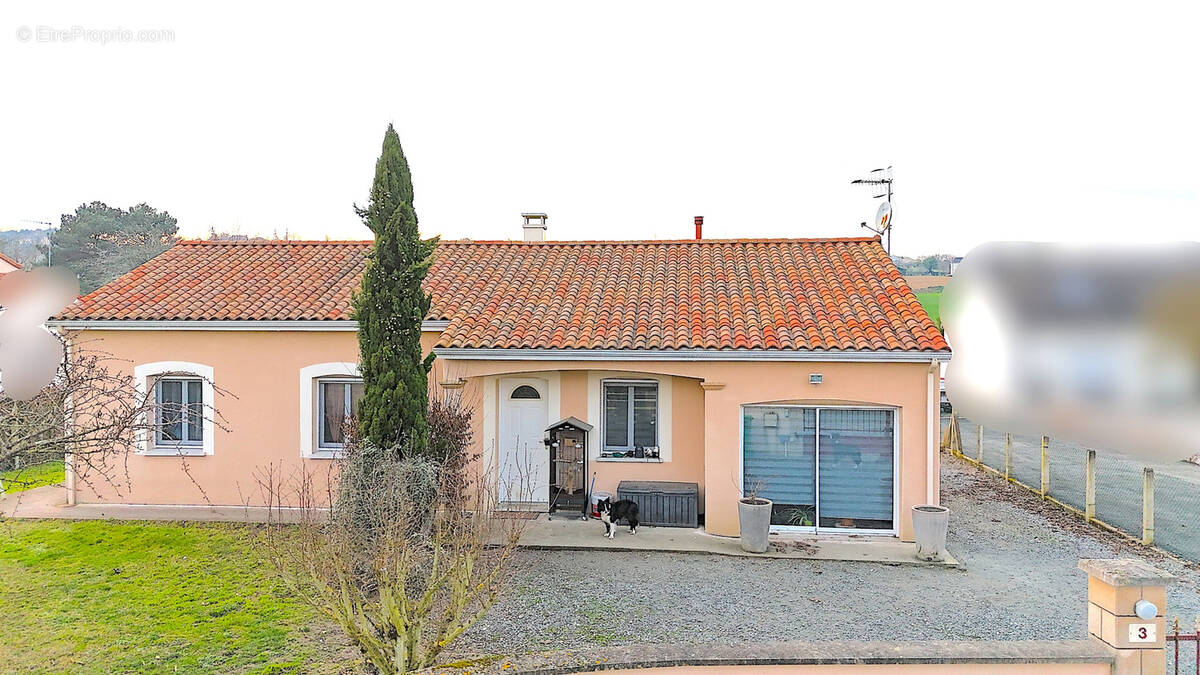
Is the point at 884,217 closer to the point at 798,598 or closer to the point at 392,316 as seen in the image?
the point at 798,598

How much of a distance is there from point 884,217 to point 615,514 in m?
9.39

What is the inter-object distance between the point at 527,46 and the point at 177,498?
10.3 m

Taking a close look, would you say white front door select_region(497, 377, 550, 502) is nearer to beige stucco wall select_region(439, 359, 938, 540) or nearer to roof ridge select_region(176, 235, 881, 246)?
beige stucco wall select_region(439, 359, 938, 540)

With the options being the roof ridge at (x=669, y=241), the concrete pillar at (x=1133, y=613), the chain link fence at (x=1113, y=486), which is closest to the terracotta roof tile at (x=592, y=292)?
the roof ridge at (x=669, y=241)

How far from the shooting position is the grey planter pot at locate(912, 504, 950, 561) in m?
11.3

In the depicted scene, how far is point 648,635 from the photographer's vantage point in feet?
27.5

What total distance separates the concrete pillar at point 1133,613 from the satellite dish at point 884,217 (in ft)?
40.6

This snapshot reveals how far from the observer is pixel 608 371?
1363 centimetres

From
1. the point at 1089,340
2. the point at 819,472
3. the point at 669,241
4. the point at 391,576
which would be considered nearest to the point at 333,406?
the point at 669,241

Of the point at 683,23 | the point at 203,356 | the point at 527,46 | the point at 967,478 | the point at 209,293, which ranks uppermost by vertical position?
the point at 527,46

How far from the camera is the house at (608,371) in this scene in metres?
12.3

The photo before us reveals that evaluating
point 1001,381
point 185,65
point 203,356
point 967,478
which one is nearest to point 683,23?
point 185,65

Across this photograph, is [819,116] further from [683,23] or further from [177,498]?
[177,498]

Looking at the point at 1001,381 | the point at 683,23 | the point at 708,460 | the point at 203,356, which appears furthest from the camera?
the point at 203,356
